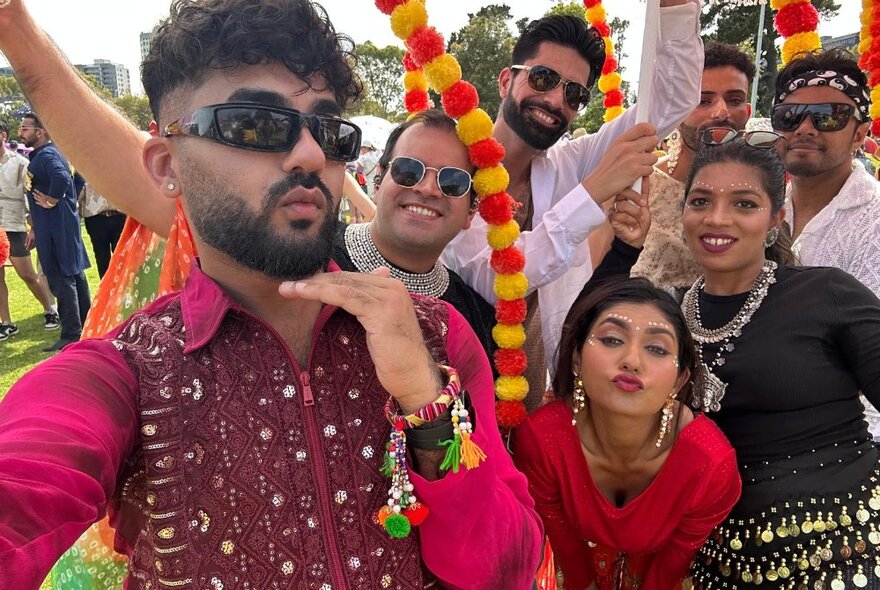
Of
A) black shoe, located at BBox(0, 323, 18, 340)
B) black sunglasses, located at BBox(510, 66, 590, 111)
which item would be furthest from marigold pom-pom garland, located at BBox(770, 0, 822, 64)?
black shoe, located at BBox(0, 323, 18, 340)

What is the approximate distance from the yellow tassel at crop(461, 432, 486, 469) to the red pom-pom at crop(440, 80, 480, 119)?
1543mm

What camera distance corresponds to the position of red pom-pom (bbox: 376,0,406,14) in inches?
88.4

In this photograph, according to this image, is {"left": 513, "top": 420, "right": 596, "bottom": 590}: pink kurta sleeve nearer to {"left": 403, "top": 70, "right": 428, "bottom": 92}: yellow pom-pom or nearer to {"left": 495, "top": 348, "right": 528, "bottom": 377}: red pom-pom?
{"left": 495, "top": 348, "right": 528, "bottom": 377}: red pom-pom

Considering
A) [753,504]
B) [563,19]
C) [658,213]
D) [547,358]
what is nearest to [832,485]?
[753,504]

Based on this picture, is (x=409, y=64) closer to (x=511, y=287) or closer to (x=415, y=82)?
(x=415, y=82)

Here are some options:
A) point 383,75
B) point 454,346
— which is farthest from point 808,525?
point 383,75

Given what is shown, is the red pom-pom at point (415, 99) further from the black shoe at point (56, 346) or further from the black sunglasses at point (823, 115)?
the black shoe at point (56, 346)

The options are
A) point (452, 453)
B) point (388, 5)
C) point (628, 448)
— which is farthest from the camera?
point (388, 5)

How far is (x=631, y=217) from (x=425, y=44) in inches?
42.2

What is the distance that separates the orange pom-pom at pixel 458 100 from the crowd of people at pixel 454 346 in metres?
0.06

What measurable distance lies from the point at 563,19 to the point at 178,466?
8.90ft

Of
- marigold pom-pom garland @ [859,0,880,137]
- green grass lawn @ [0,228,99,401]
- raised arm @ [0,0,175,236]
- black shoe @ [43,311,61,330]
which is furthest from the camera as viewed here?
black shoe @ [43,311,61,330]

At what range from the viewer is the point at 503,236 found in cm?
243

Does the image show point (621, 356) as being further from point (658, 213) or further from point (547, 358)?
point (658, 213)
